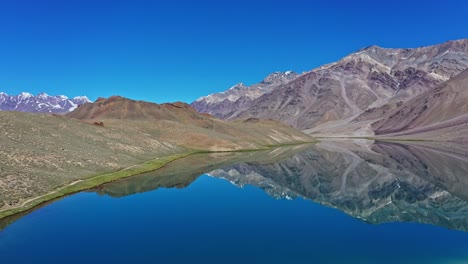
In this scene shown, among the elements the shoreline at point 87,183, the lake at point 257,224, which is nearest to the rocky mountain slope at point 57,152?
the shoreline at point 87,183

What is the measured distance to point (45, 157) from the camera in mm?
68688

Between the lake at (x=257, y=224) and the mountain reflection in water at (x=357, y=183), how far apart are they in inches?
8.5

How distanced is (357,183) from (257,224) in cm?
4116

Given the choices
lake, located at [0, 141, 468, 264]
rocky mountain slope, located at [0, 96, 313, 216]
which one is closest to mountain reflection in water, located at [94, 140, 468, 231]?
lake, located at [0, 141, 468, 264]

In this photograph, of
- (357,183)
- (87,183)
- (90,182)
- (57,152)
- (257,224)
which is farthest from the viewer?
(357,183)

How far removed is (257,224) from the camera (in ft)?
146

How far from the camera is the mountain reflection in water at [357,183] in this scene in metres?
53.5

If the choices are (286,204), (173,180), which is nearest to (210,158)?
(173,180)

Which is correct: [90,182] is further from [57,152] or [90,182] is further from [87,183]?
[57,152]

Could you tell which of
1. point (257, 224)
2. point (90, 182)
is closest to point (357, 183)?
point (257, 224)

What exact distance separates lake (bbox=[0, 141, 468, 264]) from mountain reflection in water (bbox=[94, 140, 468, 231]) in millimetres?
215

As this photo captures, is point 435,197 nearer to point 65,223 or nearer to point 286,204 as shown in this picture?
point 286,204

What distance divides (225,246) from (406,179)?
59.6 metres

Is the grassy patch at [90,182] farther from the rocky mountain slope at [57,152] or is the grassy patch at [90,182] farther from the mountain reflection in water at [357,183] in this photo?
the mountain reflection in water at [357,183]
